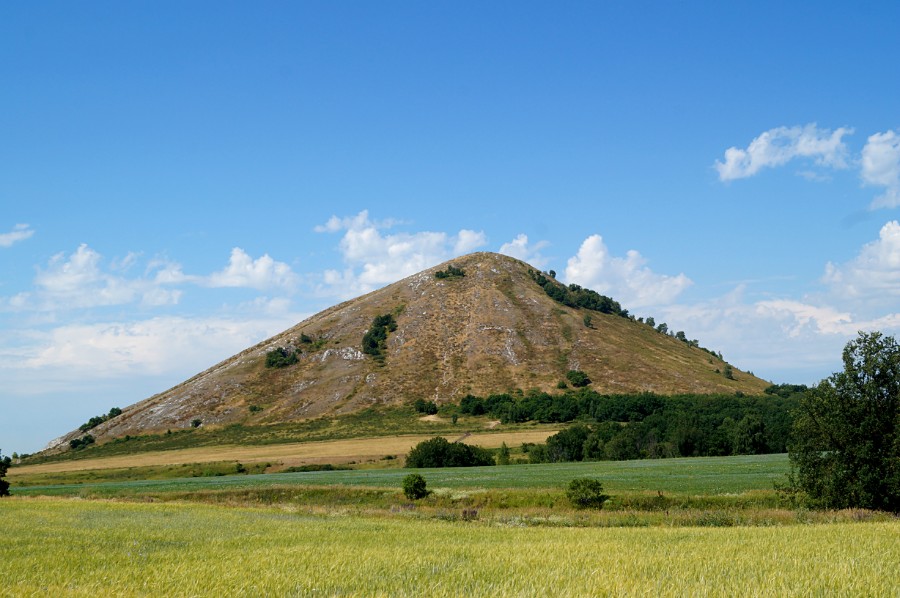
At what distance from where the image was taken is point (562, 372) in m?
195

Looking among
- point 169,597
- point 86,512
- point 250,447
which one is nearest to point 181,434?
point 250,447

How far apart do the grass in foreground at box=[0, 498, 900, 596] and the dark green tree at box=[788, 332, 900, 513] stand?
1260 centimetres

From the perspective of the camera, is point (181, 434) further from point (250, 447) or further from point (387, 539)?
point (387, 539)

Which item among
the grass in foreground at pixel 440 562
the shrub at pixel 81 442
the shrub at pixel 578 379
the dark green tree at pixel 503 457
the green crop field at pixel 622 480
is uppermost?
the shrub at pixel 578 379

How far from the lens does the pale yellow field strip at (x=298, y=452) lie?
11594cm

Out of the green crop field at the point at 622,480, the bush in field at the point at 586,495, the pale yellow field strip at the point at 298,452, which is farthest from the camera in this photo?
the pale yellow field strip at the point at 298,452

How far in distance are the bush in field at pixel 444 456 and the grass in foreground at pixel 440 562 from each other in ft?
237

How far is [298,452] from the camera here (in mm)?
123875

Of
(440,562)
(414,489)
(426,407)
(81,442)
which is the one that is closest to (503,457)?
(414,489)

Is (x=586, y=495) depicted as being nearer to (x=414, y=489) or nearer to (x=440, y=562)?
(x=414, y=489)

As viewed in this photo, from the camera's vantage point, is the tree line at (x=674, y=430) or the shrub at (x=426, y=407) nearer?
the tree line at (x=674, y=430)

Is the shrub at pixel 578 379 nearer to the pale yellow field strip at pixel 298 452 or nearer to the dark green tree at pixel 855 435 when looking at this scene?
the pale yellow field strip at pixel 298 452

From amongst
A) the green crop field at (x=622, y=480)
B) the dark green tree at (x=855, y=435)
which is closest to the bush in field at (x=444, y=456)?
the green crop field at (x=622, y=480)

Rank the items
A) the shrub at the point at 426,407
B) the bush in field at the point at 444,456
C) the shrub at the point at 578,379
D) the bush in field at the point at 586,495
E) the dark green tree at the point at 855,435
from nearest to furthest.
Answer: the dark green tree at the point at 855,435
the bush in field at the point at 586,495
the bush in field at the point at 444,456
the shrub at the point at 426,407
the shrub at the point at 578,379
